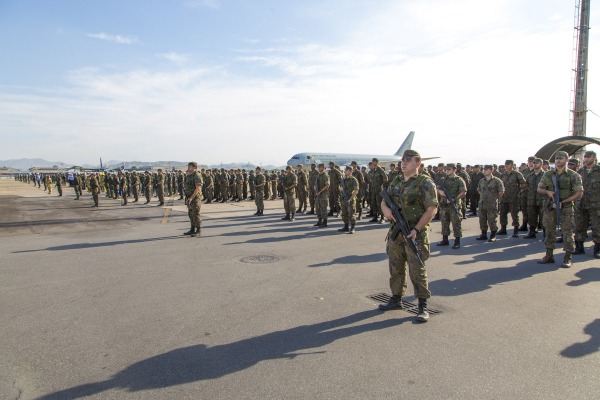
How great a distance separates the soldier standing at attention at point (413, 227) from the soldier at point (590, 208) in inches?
217

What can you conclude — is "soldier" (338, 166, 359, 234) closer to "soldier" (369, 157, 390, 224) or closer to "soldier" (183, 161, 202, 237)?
"soldier" (369, 157, 390, 224)

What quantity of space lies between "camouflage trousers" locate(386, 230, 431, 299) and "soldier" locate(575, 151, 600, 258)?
18.0 feet

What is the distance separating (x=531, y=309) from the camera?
16.4ft

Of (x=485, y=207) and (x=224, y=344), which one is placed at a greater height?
(x=485, y=207)

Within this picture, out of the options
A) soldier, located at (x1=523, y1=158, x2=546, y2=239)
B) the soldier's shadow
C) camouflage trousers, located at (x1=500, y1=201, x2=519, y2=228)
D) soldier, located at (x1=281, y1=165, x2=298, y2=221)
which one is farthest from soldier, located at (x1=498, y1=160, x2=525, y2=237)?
the soldier's shadow

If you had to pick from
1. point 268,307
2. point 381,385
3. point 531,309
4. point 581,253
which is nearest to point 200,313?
point 268,307

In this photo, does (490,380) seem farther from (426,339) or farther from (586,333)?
(586,333)

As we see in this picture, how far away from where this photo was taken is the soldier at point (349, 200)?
447 inches

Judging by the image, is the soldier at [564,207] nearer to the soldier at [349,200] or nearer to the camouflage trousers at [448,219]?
the camouflage trousers at [448,219]

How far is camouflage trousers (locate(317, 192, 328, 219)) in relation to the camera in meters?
12.5

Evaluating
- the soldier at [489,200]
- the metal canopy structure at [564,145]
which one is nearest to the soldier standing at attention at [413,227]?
the soldier at [489,200]

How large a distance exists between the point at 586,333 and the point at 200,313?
4502 mm

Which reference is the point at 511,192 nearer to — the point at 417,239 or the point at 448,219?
the point at 448,219

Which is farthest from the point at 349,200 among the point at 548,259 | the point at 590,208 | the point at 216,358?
the point at 216,358
